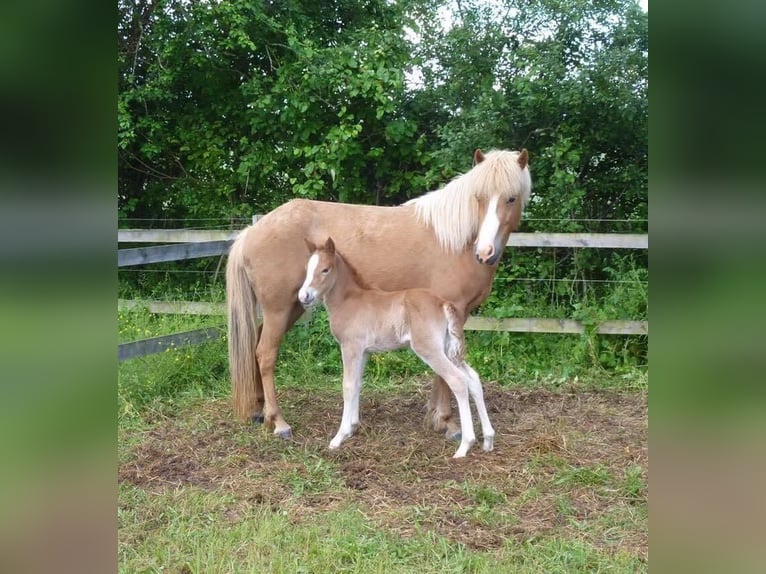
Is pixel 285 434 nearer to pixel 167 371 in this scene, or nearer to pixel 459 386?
pixel 459 386

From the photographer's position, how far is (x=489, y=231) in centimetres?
404

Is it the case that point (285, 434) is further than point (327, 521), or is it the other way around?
point (285, 434)

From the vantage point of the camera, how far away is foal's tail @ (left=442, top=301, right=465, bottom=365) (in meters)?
4.10

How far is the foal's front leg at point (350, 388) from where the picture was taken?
4250 millimetres

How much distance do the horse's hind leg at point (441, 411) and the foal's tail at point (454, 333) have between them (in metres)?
0.48

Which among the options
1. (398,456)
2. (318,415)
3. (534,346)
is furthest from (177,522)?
(534,346)

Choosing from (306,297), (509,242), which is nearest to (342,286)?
(306,297)

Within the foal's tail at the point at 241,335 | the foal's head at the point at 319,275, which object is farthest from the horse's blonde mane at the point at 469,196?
the foal's tail at the point at 241,335

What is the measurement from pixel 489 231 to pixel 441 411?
1400 mm

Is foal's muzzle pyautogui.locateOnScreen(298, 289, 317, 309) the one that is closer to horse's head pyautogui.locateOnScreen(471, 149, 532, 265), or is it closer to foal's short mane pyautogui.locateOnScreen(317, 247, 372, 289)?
foal's short mane pyautogui.locateOnScreen(317, 247, 372, 289)

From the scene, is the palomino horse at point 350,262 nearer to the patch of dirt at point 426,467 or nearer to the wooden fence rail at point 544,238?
the patch of dirt at point 426,467

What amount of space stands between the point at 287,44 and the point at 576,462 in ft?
22.3
